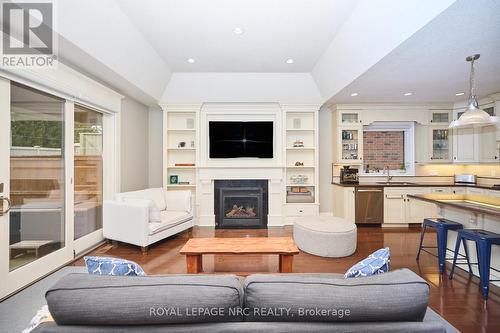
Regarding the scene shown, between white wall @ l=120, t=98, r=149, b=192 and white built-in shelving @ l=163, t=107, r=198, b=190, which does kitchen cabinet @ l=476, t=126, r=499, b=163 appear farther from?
white wall @ l=120, t=98, r=149, b=192

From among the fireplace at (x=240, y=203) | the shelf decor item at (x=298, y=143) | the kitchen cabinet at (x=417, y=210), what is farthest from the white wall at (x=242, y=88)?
the kitchen cabinet at (x=417, y=210)

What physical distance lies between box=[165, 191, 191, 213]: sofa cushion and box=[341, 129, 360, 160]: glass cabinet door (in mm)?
3294

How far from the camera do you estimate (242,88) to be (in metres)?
4.87

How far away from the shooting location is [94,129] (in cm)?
377

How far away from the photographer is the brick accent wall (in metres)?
5.42

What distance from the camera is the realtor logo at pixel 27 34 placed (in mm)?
1985

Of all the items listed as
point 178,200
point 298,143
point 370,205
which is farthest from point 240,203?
point 370,205

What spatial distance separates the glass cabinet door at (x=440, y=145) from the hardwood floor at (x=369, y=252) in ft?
5.59

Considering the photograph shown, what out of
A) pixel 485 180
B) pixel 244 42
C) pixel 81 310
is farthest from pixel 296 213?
pixel 81 310

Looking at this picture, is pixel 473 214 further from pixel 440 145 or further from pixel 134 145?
pixel 134 145

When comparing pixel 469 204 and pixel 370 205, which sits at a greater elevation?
pixel 469 204

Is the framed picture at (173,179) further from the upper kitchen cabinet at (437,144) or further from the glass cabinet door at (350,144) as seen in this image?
the upper kitchen cabinet at (437,144)

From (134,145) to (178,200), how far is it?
56.5 inches

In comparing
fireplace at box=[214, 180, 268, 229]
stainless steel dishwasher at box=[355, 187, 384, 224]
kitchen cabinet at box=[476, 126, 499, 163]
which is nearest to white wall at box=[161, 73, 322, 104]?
fireplace at box=[214, 180, 268, 229]
